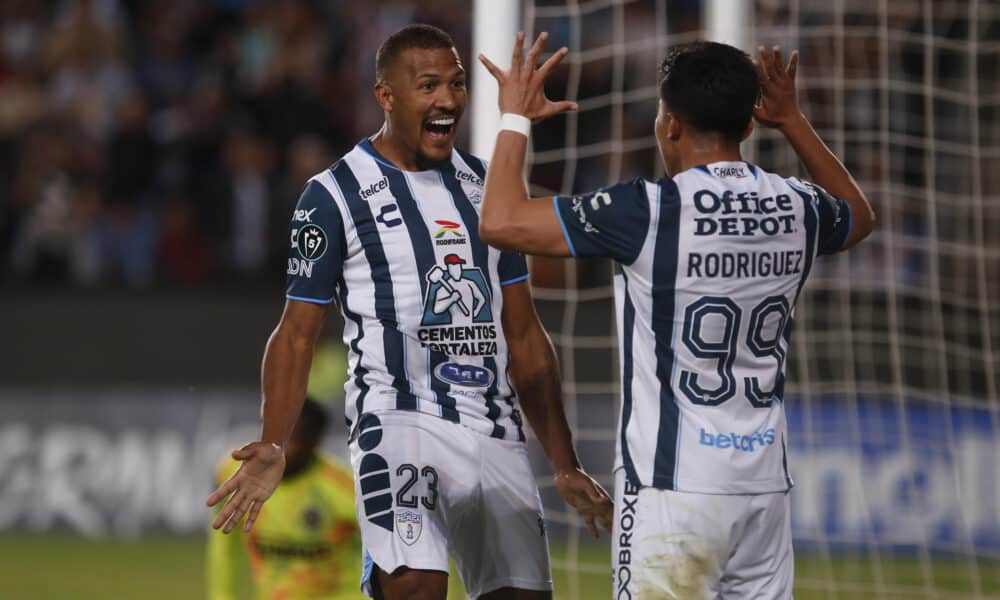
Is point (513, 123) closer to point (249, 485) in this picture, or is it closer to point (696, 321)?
point (696, 321)

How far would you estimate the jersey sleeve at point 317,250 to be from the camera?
4.73 m

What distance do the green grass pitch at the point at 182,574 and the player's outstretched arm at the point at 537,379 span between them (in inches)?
170

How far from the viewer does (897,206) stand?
438 inches

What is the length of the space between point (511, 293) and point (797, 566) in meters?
6.48

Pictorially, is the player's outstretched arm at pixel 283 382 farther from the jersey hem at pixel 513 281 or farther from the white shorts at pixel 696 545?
the white shorts at pixel 696 545

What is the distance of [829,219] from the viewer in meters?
4.31

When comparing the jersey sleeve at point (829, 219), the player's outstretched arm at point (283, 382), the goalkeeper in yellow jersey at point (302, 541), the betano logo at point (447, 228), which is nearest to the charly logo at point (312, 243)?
the player's outstretched arm at point (283, 382)

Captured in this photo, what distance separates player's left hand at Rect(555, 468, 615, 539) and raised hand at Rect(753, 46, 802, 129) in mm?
1212

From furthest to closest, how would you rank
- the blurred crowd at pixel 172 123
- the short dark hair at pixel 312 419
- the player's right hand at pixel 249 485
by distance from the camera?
the blurred crowd at pixel 172 123 → the short dark hair at pixel 312 419 → the player's right hand at pixel 249 485

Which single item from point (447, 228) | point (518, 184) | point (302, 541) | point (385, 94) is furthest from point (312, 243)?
point (302, 541)

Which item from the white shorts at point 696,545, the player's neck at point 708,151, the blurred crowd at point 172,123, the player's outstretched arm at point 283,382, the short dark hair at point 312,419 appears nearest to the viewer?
the white shorts at point 696,545

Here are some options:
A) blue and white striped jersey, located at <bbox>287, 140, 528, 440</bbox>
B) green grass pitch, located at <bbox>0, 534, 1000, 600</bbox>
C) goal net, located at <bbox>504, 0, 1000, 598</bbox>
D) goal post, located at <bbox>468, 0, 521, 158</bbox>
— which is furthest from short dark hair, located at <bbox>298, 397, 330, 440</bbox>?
goal net, located at <bbox>504, 0, 1000, 598</bbox>

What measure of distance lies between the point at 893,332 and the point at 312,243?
6.67 meters

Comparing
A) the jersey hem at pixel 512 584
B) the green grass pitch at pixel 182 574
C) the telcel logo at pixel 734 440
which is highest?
the telcel logo at pixel 734 440
